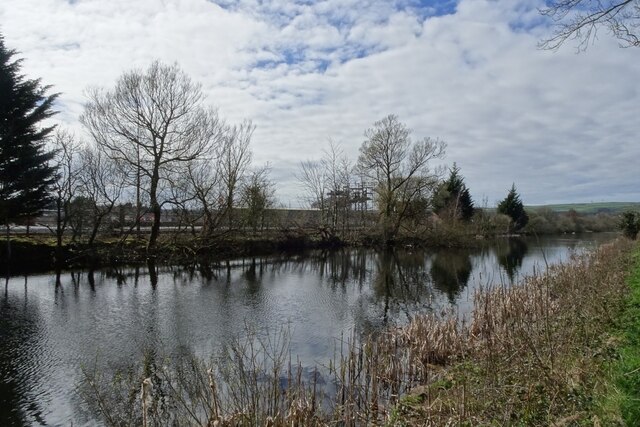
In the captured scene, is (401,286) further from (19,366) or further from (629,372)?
(629,372)

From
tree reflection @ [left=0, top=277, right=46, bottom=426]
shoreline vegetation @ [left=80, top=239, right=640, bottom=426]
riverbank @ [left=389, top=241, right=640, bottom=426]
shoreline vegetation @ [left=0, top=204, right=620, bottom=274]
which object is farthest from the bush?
tree reflection @ [left=0, top=277, right=46, bottom=426]

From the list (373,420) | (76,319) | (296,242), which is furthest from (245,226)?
(373,420)

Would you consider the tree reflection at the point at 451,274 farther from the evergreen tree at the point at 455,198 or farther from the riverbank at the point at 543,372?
the evergreen tree at the point at 455,198

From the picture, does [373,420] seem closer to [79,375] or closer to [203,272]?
[79,375]

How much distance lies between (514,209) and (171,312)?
2364 inches

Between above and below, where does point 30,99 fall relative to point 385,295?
above

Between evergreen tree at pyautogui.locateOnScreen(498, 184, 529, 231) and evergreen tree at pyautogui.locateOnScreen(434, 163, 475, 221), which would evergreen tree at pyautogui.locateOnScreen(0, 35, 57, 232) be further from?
evergreen tree at pyautogui.locateOnScreen(498, 184, 529, 231)

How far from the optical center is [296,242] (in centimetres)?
3862

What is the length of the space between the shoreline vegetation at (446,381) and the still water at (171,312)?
2.41ft

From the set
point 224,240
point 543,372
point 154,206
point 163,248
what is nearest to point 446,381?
point 543,372

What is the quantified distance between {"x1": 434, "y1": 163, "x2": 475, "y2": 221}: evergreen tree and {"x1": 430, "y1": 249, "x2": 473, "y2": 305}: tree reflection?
58.5 feet

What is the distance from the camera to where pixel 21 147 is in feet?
80.3

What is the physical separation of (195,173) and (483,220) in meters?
39.5

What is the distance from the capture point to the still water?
838 cm
